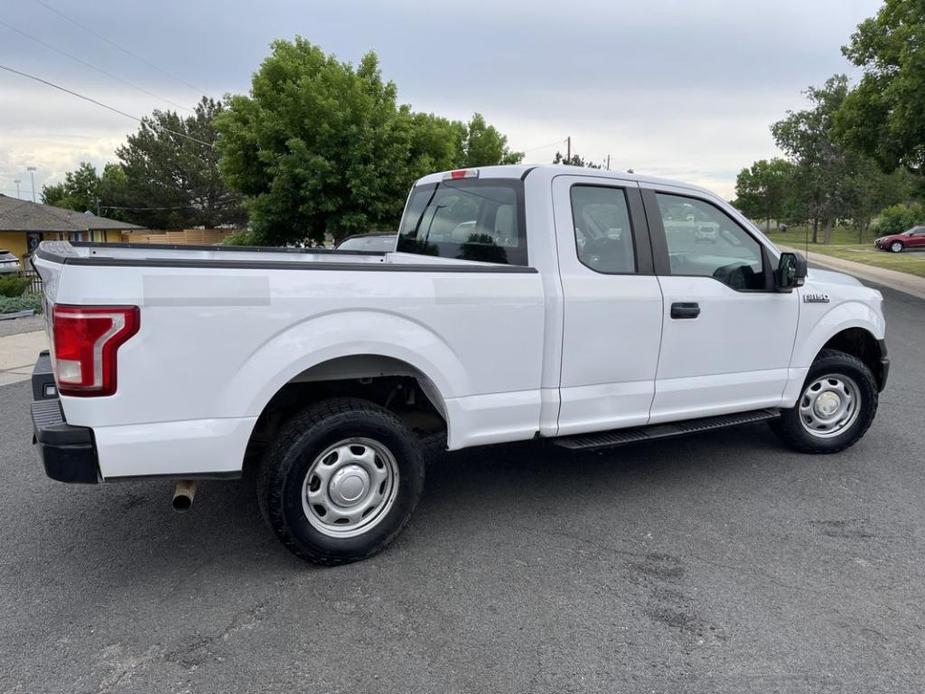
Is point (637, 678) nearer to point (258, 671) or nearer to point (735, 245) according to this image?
point (258, 671)

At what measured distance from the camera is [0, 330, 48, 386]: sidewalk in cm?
813

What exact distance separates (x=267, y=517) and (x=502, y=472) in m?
1.99

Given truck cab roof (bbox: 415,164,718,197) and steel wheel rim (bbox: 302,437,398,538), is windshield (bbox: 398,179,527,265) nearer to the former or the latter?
truck cab roof (bbox: 415,164,718,197)

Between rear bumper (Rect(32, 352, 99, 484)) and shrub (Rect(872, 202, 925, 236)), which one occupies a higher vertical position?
shrub (Rect(872, 202, 925, 236))

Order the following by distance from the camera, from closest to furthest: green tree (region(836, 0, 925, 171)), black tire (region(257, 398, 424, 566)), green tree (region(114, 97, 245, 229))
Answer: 1. black tire (region(257, 398, 424, 566))
2. green tree (region(836, 0, 925, 171))
3. green tree (region(114, 97, 245, 229))

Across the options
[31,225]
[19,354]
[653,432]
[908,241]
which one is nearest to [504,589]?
[653,432]

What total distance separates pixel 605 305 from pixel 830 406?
2.40 meters

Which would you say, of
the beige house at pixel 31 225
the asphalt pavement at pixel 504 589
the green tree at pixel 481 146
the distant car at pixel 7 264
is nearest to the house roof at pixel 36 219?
the beige house at pixel 31 225

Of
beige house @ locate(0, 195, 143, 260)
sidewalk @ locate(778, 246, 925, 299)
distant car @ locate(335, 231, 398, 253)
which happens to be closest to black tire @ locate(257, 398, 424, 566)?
distant car @ locate(335, 231, 398, 253)

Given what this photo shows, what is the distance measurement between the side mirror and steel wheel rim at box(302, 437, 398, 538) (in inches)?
110

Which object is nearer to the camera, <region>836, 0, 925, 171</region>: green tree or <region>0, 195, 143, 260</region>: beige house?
<region>836, 0, 925, 171</region>: green tree

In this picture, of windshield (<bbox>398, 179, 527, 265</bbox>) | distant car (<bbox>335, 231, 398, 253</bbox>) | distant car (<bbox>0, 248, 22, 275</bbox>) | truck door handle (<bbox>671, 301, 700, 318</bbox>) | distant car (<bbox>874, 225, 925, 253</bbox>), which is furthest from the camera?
distant car (<bbox>874, 225, 925, 253</bbox>)

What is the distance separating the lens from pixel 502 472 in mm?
4895

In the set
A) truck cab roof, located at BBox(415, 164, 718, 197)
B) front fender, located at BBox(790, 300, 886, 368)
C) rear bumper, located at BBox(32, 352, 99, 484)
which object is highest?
truck cab roof, located at BBox(415, 164, 718, 197)
